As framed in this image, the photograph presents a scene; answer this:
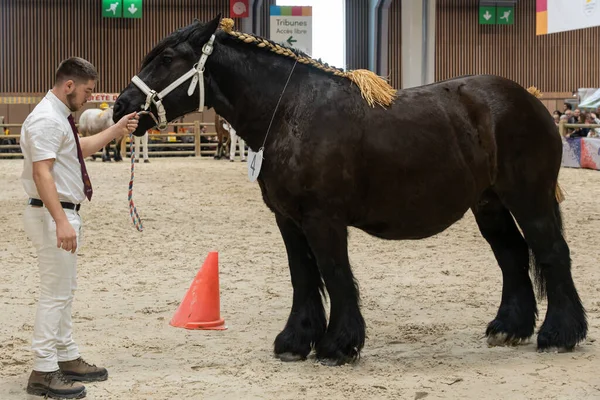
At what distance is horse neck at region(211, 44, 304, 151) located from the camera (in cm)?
408

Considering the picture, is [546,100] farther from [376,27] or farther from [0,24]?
[0,24]

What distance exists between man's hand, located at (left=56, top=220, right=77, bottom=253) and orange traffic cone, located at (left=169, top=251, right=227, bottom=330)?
161cm

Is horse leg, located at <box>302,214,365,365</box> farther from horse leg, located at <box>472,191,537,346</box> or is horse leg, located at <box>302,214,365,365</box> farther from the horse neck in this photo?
horse leg, located at <box>472,191,537,346</box>

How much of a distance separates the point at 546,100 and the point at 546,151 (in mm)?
25445

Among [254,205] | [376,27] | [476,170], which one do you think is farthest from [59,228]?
[376,27]

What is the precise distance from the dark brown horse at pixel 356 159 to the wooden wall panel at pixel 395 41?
24.8 metres

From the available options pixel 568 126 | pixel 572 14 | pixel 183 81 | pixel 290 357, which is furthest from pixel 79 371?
pixel 568 126

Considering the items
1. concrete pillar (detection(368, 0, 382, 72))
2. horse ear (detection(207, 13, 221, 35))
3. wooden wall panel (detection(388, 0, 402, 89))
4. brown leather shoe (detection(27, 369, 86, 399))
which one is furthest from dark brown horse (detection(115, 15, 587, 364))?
wooden wall panel (detection(388, 0, 402, 89))

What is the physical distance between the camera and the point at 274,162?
394 centimetres

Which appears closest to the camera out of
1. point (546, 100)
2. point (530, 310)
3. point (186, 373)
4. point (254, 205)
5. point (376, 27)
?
point (186, 373)

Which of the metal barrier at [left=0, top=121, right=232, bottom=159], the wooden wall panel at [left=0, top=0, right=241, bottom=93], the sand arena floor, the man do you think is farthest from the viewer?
the wooden wall panel at [left=0, top=0, right=241, bottom=93]

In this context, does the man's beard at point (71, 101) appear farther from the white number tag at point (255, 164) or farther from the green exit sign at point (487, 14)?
the green exit sign at point (487, 14)

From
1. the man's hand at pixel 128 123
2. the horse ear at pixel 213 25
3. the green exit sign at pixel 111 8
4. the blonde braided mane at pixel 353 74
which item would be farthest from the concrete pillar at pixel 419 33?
the man's hand at pixel 128 123

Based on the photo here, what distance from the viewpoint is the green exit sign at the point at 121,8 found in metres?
27.1
